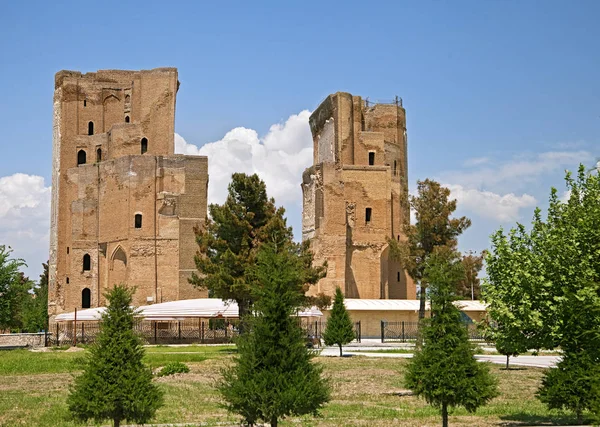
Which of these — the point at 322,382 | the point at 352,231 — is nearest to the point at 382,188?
the point at 352,231

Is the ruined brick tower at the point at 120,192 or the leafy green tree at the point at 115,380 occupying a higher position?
the ruined brick tower at the point at 120,192

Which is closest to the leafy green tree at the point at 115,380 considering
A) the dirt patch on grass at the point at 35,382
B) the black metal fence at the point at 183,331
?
the dirt patch on grass at the point at 35,382

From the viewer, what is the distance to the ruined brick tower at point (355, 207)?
2185 inches

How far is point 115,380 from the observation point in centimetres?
1189

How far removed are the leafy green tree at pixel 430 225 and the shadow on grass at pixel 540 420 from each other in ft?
103

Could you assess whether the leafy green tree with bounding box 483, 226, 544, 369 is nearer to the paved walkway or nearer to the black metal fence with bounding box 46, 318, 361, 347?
the paved walkway

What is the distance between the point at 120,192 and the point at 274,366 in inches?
1856

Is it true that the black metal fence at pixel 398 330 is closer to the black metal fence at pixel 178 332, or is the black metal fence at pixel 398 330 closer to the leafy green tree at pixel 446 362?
the black metal fence at pixel 178 332

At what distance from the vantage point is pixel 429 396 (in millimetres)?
13094

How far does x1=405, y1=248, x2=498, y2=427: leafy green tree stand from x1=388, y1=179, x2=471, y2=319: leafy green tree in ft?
110

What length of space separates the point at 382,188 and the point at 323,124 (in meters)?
9.11

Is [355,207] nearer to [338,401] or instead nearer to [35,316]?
[35,316]

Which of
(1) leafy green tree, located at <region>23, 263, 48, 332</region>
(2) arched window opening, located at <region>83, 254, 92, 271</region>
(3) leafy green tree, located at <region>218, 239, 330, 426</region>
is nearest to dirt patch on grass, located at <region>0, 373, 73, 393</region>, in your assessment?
(3) leafy green tree, located at <region>218, 239, 330, 426</region>

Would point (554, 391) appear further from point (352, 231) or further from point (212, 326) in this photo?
point (352, 231)
